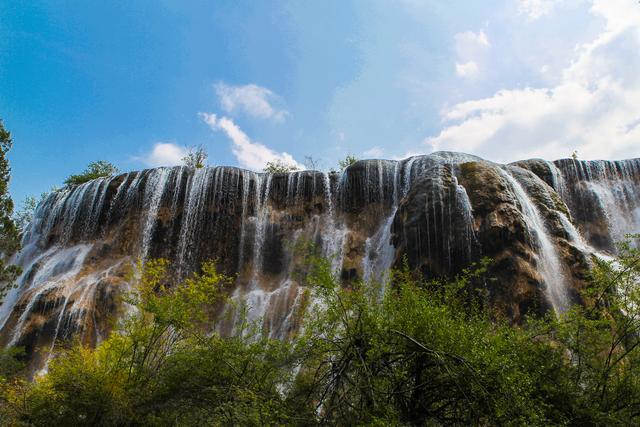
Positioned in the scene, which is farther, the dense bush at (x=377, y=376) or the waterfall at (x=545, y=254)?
the waterfall at (x=545, y=254)

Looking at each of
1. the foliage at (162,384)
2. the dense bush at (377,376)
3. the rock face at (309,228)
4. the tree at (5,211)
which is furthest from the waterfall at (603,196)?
the tree at (5,211)

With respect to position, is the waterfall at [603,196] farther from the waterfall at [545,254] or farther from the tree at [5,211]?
the tree at [5,211]

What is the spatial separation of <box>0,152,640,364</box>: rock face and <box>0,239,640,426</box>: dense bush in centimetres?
917

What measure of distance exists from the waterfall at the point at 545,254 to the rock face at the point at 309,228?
7 centimetres

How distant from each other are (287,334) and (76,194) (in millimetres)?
17966

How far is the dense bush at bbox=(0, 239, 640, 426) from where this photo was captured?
5504mm

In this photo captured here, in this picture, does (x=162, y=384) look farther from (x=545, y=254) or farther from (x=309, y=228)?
(x=309, y=228)

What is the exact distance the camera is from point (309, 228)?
25.8m

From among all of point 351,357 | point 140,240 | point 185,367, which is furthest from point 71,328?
point 351,357

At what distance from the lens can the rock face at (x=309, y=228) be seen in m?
17.5

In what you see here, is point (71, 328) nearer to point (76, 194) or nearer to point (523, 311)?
point (76, 194)

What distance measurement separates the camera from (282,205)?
88.2ft

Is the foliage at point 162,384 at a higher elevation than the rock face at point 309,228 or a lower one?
lower

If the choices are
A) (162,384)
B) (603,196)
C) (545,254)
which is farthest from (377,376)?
(603,196)
